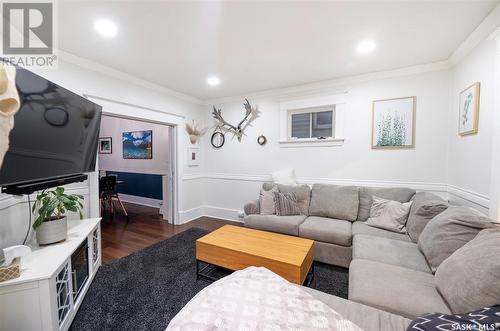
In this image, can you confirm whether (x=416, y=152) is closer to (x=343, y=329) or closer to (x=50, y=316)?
(x=343, y=329)

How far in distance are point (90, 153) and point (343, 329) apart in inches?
109

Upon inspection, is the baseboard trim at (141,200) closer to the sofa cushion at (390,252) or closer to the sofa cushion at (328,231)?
the sofa cushion at (328,231)

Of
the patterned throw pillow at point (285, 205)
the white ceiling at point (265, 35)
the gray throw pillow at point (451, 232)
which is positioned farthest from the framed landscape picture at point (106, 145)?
the gray throw pillow at point (451, 232)

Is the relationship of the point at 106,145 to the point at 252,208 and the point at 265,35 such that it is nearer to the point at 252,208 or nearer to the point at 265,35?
the point at 252,208

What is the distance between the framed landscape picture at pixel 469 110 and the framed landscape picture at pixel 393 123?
1.59 ft

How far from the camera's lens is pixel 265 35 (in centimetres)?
201

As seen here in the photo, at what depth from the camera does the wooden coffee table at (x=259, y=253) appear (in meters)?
1.80

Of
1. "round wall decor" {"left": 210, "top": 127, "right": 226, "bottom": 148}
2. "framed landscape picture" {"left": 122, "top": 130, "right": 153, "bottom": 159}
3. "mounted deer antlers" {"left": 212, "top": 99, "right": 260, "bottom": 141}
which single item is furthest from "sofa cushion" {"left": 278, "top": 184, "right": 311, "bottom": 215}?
"framed landscape picture" {"left": 122, "top": 130, "right": 153, "bottom": 159}

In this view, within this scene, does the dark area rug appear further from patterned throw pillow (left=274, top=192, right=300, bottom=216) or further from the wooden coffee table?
patterned throw pillow (left=274, top=192, right=300, bottom=216)

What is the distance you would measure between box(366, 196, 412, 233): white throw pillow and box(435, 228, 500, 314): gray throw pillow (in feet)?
3.57

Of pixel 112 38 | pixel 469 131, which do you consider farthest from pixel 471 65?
pixel 112 38

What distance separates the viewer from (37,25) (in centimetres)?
185

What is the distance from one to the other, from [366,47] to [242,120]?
2.25 meters

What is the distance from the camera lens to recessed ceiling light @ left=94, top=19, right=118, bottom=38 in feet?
5.94
